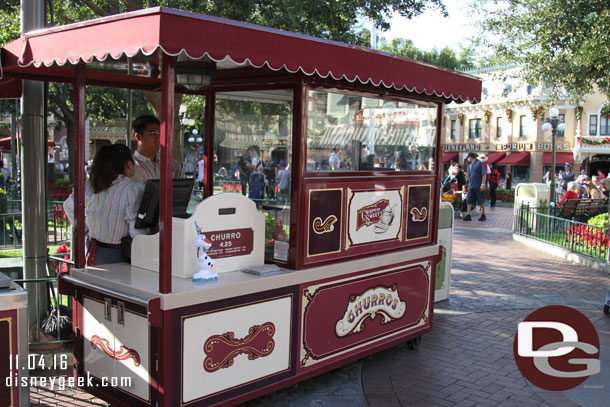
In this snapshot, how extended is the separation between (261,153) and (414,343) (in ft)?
8.33

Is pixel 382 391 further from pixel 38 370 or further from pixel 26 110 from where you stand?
pixel 26 110

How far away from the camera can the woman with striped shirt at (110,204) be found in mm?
4164

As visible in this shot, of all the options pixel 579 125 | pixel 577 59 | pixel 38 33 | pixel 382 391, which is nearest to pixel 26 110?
pixel 38 33

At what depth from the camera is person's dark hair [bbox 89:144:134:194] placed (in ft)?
13.9

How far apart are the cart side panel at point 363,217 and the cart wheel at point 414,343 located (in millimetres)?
1004

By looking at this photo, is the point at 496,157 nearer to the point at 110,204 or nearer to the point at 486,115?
the point at 486,115

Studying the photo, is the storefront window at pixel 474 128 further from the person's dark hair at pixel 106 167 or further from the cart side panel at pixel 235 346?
the person's dark hair at pixel 106 167

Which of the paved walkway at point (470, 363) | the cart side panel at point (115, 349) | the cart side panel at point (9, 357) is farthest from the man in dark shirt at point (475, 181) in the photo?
the cart side panel at point (9, 357)

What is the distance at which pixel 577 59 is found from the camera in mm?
11109

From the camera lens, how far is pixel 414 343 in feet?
18.4

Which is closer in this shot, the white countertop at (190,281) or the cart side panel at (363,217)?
the white countertop at (190,281)

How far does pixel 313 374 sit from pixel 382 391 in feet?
2.06

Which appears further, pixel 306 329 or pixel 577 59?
pixel 577 59

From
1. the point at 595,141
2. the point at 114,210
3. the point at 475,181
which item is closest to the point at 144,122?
the point at 114,210
